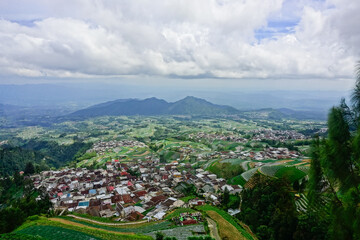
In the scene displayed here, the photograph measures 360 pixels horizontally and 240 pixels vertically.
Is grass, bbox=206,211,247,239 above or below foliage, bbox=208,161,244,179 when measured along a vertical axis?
above

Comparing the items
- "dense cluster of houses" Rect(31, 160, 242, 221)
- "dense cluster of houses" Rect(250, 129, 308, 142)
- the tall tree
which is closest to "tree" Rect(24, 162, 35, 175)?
"dense cluster of houses" Rect(31, 160, 242, 221)

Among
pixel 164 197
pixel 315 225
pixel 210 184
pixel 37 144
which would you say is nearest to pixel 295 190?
pixel 315 225

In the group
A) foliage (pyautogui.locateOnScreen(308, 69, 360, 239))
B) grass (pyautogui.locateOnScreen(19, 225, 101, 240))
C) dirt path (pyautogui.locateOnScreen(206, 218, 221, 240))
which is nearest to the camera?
foliage (pyautogui.locateOnScreen(308, 69, 360, 239))

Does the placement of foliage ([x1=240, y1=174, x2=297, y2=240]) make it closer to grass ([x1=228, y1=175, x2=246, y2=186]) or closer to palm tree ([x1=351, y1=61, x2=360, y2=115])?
grass ([x1=228, y1=175, x2=246, y2=186])

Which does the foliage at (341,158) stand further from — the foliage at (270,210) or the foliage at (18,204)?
the foliage at (18,204)

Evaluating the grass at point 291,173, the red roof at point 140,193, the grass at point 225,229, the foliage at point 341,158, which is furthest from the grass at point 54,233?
the grass at point 291,173

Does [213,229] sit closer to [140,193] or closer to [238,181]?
[140,193]

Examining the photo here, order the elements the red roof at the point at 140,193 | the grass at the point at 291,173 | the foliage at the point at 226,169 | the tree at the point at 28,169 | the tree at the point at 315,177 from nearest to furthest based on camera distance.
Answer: the tree at the point at 315,177 → the grass at the point at 291,173 → the red roof at the point at 140,193 → the foliage at the point at 226,169 → the tree at the point at 28,169

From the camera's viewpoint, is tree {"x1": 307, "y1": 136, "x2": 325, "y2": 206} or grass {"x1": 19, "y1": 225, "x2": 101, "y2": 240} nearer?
tree {"x1": 307, "y1": 136, "x2": 325, "y2": 206}

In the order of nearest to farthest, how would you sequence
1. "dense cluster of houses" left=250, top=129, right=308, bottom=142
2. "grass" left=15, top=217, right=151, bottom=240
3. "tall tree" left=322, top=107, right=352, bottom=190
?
"tall tree" left=322, top=107, right=352, bottom=190 → "grass" left=15, top=217, right=151, bottom=240 → "dense cluster of houses" left=250, top=129, right=308, bottom=142
